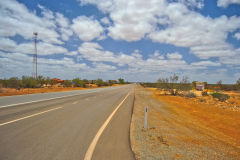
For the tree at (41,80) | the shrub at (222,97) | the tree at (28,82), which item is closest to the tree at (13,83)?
the tree at (28,82)

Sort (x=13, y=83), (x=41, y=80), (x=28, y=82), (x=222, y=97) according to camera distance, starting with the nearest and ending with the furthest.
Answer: (x=222, y=97)
(x=13, y=83)
(x=28, y=82)
(x=41, y=80)

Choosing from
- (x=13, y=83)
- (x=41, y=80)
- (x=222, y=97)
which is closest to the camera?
(x=222, y=97)

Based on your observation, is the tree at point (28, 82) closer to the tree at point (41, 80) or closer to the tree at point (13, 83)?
the tree at point (13, 83)

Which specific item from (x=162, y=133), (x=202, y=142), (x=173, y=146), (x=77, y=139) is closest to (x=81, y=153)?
(x=77, y=139)

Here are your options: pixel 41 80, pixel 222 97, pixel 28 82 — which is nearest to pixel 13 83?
pixel 28 82

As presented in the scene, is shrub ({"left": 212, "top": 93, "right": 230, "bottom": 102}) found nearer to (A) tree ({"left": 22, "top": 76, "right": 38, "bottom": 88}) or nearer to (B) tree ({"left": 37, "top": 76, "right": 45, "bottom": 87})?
(A) tree ({"left": 22, "top": 76, "right": 38, "bottom": 88})

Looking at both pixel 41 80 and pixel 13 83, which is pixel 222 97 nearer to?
pixel 13 83

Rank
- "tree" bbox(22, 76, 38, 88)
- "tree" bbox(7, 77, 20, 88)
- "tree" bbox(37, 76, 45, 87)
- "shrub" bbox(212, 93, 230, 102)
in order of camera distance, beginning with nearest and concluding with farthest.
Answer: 1. "shrub" bbox(212, 93, 230, 102)
2. "tree" bbox(7, 77, 20, 88)
3. "tree" bbox(22, 76, 38, 88)
4. "tree" bbox(37, 76, 45, 87)

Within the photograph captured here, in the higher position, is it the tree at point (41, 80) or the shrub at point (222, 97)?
the tree at point (41, 80)

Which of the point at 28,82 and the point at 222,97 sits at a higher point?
the point at 28,82

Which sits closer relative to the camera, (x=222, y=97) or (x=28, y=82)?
(x=222, y=97)

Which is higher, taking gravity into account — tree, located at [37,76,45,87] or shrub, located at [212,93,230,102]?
tree, located at [37,76,45,87]

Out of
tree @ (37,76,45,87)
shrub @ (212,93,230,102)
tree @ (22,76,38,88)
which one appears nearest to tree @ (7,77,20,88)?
tree @ (22,76,38,88)

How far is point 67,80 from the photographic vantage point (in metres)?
65.8
